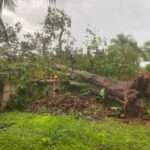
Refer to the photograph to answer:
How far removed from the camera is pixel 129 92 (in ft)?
27.7

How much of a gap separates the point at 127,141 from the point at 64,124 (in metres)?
1.20

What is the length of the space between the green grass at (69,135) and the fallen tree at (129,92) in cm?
100

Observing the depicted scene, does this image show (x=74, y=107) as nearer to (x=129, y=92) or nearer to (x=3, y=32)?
(x=129, y=92)

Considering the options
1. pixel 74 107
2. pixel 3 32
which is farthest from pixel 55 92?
pixel 3 32

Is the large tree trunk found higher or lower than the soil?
higher

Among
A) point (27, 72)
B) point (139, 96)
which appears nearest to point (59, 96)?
point (27, 72)

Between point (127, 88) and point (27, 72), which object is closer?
point (127, 88)

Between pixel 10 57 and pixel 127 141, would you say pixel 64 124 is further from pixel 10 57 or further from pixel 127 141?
pixel 10 57

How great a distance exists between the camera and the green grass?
17.4 feet

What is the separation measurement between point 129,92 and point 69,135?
3.07 m

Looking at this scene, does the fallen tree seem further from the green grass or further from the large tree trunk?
the large tree trunk

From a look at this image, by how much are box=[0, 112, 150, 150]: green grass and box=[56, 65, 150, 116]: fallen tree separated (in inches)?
39.5

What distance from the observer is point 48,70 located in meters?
10.4

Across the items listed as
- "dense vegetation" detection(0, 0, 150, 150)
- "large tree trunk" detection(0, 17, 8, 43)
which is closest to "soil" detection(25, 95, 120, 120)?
"dense vegetation" detection(0, 0, 150, 150)
